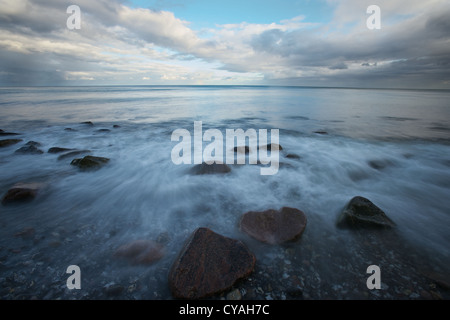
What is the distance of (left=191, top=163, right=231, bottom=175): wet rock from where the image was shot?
16.4 ft

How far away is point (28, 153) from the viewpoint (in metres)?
6.20

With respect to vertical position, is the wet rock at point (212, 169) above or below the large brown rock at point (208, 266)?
above

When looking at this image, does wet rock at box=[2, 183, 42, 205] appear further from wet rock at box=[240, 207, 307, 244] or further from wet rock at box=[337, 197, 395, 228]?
wet rock at box=[337, 197, 395, 228]

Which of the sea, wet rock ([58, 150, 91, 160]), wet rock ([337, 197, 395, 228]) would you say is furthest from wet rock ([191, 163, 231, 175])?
wet rock ([58, 150, 91, 160])

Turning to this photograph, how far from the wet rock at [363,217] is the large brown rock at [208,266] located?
1662 millimetres

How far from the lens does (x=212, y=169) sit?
199 inches

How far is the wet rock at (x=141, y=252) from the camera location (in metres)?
2.48

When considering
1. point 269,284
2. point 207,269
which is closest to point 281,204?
point 269,284

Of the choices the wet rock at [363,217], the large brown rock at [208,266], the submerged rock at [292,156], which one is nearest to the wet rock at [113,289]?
the large brown rock at [208,266]

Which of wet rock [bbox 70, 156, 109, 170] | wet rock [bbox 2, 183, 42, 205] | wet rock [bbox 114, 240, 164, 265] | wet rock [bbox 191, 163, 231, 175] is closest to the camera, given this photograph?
wet rock [bbox 114, 240, 164, 265]

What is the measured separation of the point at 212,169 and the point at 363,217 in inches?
124

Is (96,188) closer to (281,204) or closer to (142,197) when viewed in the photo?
(142,197)

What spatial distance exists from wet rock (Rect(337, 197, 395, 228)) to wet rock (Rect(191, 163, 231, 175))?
264 cm

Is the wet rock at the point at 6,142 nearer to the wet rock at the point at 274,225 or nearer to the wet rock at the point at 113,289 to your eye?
the wet rock at the point at 113,289
